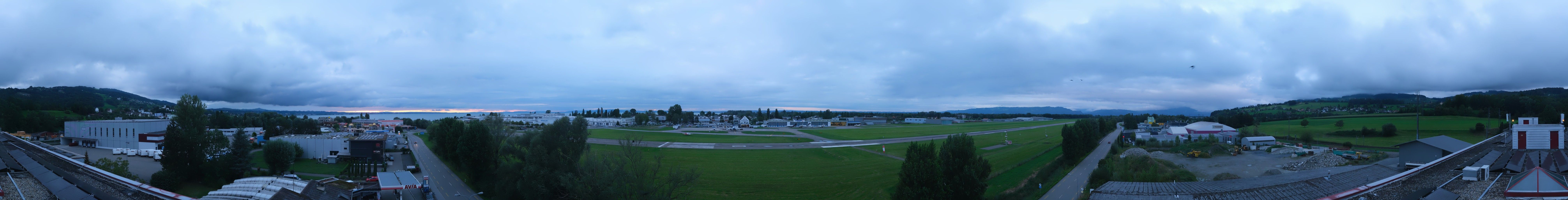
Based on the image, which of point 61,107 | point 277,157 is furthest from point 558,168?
point 61,107

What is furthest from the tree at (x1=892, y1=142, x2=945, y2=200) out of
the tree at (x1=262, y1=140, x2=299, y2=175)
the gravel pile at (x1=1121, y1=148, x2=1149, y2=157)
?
the tree at (x1=262, y1=140, x2=299, y2=175)

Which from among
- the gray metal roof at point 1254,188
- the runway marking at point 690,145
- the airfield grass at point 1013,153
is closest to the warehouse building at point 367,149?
the runway marking at point 690,145

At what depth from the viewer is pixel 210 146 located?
26.4m

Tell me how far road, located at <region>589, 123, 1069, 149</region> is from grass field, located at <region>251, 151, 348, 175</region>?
564 centimetres

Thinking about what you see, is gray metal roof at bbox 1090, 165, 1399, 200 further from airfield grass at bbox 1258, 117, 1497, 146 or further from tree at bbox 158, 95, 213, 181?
tree at bbox 158, 95, 213, 181

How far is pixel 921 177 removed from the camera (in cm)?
1962

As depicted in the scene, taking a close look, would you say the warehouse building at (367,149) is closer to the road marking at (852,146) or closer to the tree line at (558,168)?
the tree line at (558,168)

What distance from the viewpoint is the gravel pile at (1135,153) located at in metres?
35.2

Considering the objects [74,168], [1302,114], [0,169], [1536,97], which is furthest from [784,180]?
[1302,114]

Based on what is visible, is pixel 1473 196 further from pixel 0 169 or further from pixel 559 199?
pixel 0 169

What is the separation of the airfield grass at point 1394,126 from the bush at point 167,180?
2621 inches

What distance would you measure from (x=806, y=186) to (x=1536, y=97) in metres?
55.2

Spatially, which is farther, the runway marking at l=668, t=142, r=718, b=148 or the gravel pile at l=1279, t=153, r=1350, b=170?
the runway marking at l=668, t=142, r=718, b=148

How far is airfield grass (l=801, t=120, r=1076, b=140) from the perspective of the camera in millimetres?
64688
